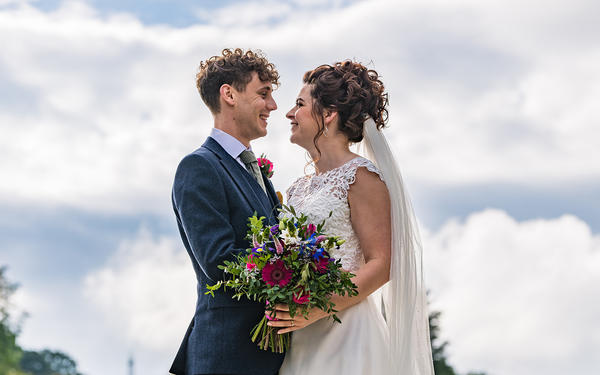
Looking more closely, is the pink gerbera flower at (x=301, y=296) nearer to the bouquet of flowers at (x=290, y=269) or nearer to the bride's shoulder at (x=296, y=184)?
the bouquet of flowers at (x=290, y=269)

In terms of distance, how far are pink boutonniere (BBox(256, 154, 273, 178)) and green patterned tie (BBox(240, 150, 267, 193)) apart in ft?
1.29

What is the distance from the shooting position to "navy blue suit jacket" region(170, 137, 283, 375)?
18.7ft

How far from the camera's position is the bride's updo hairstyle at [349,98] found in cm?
668

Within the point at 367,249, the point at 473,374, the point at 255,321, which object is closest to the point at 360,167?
the point at 367,249

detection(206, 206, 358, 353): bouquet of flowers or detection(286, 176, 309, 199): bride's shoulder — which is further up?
detection(286, 176, 309, 199): bride's shoulder

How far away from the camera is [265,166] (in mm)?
7234

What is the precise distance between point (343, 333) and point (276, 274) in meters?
1.05

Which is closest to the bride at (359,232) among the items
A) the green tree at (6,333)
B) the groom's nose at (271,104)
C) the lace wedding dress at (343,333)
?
the lace wedding dress at (343,333)

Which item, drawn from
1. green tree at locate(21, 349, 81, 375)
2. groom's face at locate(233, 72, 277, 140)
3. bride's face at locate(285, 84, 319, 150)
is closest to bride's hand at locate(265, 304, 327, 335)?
bride's face at locate(285, 84, 319, 150)

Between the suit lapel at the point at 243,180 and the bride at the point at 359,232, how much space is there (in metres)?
0.40

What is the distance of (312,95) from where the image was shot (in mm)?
6777

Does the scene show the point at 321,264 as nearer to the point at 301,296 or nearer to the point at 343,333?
the point at 301,296

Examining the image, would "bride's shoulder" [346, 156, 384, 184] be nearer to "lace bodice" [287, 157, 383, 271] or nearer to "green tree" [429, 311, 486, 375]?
"lace bodice" [287, 157, 383, 271]

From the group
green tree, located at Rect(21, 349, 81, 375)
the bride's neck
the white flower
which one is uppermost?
green tree, located at Rect(21, 349, 81, 375)
